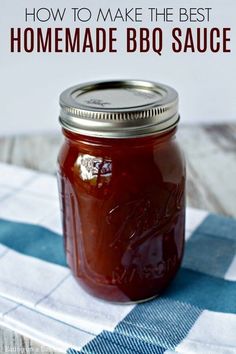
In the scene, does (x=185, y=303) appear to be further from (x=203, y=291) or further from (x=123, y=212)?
(x=123, y=212)

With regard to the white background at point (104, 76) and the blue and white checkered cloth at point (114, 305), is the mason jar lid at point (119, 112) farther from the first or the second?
the white background at point (104, 76)

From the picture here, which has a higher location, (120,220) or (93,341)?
(120,220)

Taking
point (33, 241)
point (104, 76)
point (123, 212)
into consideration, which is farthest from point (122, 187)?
point (104, 76)

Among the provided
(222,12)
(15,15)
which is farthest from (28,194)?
(222,12)

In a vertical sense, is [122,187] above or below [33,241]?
above

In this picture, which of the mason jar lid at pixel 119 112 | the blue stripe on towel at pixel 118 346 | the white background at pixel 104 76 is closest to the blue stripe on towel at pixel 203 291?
the blue stripe on towel at pixel 118 346

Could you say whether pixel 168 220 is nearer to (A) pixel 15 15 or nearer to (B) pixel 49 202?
(B) pixel 49 202

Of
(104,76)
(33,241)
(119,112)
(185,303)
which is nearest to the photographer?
(119,112)
